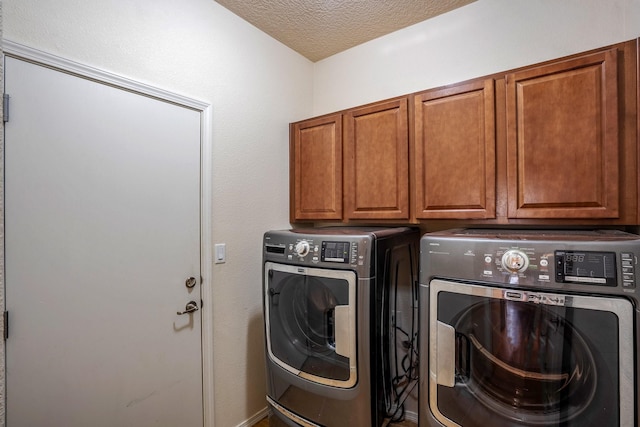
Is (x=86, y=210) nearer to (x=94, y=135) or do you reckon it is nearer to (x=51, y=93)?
(x=94, y=135)

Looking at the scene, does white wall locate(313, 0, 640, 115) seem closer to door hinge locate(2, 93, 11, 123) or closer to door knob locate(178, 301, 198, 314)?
door knob locate(178, 301, 198, 314)

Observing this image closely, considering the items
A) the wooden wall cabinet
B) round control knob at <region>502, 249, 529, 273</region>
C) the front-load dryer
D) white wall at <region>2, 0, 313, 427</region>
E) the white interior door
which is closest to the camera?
the front-load dryer

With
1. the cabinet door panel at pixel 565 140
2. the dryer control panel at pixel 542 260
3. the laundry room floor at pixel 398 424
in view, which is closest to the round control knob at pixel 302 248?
the dryer control panel at pixel 542 260

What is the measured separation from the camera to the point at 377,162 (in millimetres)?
1914

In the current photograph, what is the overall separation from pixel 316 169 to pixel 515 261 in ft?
4.58

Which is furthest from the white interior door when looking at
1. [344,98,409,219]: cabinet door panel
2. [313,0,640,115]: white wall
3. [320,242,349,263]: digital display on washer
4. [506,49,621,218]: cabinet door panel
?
[506,49,621,218]: cabinet door panel

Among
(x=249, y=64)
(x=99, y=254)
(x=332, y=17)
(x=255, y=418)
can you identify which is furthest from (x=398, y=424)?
(x=332, y=17)

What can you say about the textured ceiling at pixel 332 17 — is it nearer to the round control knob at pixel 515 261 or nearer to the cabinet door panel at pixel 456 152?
the cabinet door panel at pixel 456 152

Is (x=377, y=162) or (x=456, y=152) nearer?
(x=456, y=152)

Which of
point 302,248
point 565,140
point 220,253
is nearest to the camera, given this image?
point 565,140

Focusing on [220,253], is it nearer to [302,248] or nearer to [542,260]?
[302,248]

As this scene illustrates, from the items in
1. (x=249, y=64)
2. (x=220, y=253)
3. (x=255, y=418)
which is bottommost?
(x=255, y=418)

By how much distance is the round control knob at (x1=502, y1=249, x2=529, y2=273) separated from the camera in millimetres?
1099

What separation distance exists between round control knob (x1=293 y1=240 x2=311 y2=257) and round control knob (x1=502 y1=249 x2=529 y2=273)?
88 cm
